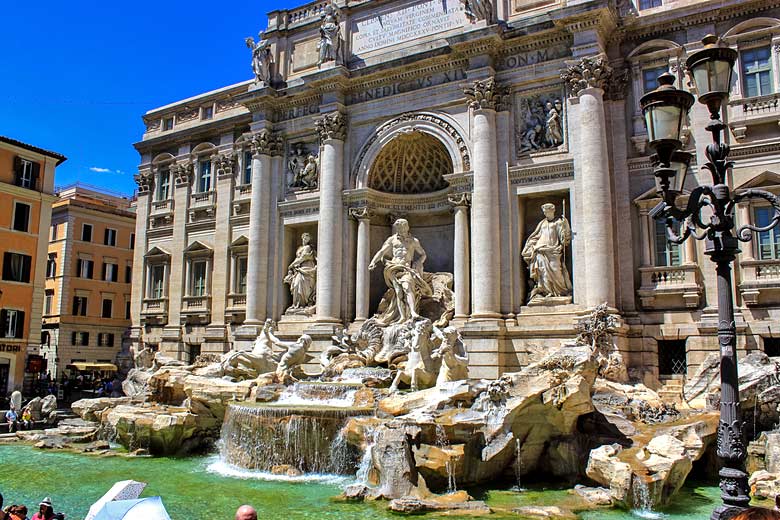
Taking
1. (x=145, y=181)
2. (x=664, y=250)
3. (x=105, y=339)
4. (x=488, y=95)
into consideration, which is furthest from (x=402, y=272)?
(x=105, y=339)

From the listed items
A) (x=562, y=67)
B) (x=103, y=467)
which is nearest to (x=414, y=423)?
(x=103, y=467)

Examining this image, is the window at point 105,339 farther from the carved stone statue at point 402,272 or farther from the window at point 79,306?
the carved stone statue at point 402,272

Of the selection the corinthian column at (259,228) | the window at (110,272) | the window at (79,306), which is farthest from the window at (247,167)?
the window at (110,272)

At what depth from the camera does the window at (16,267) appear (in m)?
30.8

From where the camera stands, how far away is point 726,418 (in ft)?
22.2

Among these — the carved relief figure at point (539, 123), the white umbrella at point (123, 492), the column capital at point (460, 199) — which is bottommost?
the white umbrella at point (123, 492)

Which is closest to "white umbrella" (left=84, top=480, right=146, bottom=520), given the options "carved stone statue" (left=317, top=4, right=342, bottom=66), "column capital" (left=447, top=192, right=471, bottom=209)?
"column capital" (left=447, top=192, right=471, bottom=209)

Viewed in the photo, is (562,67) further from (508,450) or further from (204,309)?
(204,309)

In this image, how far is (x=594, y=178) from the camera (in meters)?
19.8

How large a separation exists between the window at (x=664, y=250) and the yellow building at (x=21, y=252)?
26.5 m

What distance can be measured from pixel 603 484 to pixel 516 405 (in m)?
2.24

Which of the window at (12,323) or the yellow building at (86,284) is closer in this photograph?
the window at (12,323)

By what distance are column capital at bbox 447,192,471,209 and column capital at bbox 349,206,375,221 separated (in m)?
3.37

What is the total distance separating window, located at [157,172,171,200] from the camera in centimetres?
3212
